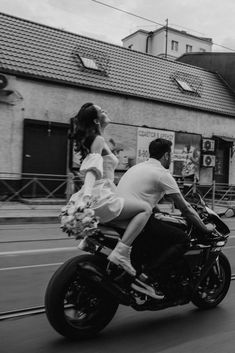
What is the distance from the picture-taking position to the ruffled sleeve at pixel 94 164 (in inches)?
146

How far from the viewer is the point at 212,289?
4723mm

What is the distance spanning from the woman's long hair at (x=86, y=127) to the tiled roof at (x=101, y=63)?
1201 centimetres

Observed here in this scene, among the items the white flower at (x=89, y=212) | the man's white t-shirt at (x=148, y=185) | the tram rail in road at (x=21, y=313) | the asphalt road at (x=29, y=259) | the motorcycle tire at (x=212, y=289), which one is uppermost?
the man's white t-shirt at (x=148, y=185)

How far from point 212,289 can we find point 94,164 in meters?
1.99

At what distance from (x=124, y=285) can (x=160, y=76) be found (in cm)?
1847

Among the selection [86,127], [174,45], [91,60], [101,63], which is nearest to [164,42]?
[174,45]

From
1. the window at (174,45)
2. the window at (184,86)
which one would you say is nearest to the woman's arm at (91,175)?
the window at (184,86)

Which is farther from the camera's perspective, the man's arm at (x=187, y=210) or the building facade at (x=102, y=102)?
the building facade at (x=102, y=102)

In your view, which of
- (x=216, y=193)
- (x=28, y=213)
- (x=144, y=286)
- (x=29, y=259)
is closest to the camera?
(x=144, y=286)

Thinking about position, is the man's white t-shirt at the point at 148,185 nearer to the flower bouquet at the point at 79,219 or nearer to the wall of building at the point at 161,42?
the flower bouquet at the point at 79,219

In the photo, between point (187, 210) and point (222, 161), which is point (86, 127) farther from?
point (222, 161)

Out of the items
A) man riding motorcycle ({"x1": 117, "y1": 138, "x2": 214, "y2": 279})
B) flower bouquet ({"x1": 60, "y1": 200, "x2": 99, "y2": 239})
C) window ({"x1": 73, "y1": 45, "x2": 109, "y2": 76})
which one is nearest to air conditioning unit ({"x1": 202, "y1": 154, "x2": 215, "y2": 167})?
window ({"x1": 73, "y1": 45, "x2": 109, "y2": 76})

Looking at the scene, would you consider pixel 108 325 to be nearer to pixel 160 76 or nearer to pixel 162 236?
pixel 162 236

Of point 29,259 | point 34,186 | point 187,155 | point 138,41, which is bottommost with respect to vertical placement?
point 29,259
